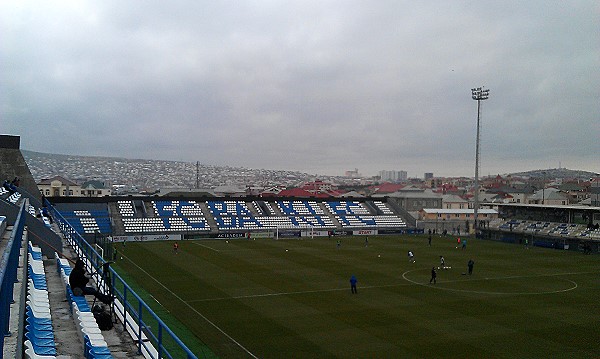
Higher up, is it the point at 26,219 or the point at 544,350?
A: the point at 26,219

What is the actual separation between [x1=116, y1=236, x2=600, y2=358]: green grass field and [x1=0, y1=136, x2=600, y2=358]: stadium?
0.36ft

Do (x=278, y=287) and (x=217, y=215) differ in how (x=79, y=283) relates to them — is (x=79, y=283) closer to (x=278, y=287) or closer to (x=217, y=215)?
(x=278, y=287)

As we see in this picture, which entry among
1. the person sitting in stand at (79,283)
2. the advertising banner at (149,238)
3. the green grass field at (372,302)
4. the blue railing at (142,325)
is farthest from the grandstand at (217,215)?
the person sitting in stand at (79,283)

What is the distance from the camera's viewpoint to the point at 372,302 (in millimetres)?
27234

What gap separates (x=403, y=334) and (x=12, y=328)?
16.5 meters

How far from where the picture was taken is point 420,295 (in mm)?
29250

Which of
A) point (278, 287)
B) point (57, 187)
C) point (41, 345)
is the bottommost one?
point (278, 287)

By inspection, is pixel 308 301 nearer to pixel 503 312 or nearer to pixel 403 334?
pixel 403 334

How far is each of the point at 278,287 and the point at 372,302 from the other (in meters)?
6.39

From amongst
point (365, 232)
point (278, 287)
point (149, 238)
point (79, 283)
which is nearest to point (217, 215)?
point (149, 238)

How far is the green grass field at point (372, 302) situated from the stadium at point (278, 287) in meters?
0.11

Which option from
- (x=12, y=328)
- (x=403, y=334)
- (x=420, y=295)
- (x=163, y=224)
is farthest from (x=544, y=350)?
(x=163, y=224)

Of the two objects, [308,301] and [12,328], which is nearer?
[12,328]

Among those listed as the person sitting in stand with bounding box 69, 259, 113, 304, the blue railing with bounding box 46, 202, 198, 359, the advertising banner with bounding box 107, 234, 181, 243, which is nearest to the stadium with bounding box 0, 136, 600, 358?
the blue railing with bounding box 46, 202, 198, 359
